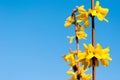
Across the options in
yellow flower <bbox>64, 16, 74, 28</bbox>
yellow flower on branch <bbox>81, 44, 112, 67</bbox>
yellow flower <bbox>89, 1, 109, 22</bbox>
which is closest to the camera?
yellow flower on branch <bbox>81, 44, 112, 67</bbox>

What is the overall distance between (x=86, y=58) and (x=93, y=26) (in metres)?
0.53

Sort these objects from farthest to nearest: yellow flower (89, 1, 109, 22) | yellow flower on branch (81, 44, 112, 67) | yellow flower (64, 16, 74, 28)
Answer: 1. yellow flower (64, 16, 74, 28)
2. yellow flower (89, 1, 109, 22)
3. yellow flower on branch (81, 44, 112, 67)

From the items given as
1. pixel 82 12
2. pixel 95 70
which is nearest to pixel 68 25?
pixel 82 12

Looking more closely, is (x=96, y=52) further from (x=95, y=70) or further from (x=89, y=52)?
(x=95, y=70)

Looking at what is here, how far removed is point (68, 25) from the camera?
830 cm

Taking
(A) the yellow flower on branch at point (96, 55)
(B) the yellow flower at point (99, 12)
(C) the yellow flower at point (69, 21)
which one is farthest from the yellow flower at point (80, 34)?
(A) the yellow flower on branch at point (96, 55)

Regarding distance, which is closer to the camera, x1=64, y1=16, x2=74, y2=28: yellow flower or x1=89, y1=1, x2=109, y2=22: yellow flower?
x1=89, y1=1, x2=109, y2=22: yellow flower

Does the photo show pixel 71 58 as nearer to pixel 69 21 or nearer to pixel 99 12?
pixel 69 21

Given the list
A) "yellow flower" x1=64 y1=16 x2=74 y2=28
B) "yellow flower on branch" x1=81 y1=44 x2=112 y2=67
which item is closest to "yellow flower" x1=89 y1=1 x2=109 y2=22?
"yellow flower on branch" x1=81 y1=44 x2=112 y2=67

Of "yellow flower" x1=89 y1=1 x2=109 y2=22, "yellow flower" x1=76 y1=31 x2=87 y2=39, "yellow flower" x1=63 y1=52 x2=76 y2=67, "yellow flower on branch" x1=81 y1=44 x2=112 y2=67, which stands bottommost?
"yellow flower on branch" x1=81 y1=44 x2=112 y2=67

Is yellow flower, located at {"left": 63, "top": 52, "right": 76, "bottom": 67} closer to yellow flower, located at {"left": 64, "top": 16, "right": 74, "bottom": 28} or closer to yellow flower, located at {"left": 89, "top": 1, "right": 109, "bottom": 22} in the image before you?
yellow flower, located at {"left": 64, "top": 16, "right": 74, "bottom": 28}

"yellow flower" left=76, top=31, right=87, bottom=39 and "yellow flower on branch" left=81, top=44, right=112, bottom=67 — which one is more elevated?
"yellow flower" left=76, top=31, right=87, bottom=39

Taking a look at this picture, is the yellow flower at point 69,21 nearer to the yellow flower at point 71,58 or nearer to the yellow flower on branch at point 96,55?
the yellow flower at point 71,58

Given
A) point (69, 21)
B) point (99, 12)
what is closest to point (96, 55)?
point (99, 12)
